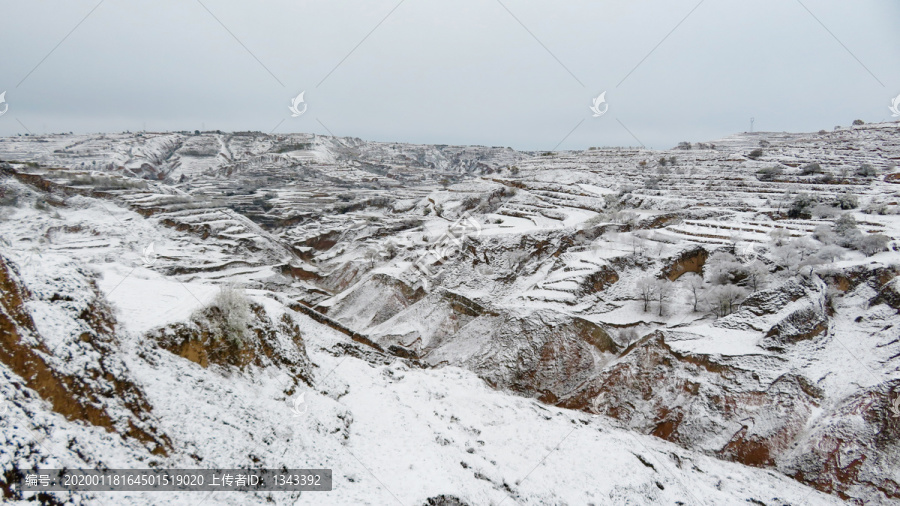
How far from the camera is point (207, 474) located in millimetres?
10031

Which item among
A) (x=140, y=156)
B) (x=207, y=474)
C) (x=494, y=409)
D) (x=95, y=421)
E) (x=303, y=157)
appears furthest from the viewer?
(x=303, y=157)

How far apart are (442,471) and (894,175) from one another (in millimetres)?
74452

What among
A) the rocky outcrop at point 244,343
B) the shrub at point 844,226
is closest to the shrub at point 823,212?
the shrub at point 844,226

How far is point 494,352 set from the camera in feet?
92.1

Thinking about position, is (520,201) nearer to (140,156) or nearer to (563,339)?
(563,339)

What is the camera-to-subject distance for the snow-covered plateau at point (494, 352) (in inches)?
400

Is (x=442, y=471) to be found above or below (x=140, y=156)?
below

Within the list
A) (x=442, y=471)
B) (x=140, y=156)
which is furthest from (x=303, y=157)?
(x=442, y=471)

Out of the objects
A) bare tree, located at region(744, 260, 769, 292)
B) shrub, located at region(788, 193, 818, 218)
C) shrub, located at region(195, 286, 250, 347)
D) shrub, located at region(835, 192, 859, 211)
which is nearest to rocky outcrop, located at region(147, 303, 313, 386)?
shrub, located at region(195, 286, 250, 347)

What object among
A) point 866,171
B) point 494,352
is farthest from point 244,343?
point 866,171

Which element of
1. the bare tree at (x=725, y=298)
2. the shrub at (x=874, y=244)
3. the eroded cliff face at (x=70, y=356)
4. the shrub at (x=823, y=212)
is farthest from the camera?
the shrub at (x=823, y=212)

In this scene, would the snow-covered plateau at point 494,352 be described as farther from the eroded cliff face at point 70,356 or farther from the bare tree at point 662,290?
the bare tree at point 662,290

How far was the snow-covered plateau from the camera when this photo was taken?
1016cm

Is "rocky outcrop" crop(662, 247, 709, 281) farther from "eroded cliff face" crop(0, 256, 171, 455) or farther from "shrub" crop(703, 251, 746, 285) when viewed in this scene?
"eroded cliff face" crop(0, 256, 171, 455)
